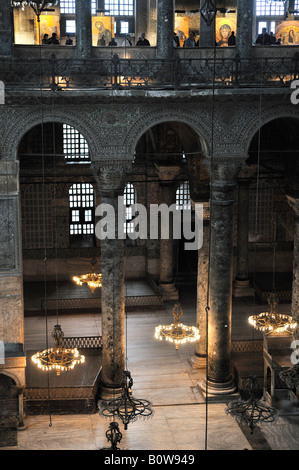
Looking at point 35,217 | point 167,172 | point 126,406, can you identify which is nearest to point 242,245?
point 167,172

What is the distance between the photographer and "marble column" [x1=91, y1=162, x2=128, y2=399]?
16.5 meters

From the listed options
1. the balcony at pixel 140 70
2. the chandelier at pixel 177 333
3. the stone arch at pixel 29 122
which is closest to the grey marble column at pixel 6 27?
the balcony at pixel 140 70

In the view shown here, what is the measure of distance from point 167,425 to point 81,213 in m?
10.3

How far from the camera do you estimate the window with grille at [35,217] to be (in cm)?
2487

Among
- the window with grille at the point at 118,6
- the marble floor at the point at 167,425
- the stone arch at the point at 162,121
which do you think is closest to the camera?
the marble floor at the point at 167,425

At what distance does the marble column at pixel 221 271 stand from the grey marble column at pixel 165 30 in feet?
8.10

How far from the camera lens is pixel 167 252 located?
23812 mm

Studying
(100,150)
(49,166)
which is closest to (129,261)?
(49,166)

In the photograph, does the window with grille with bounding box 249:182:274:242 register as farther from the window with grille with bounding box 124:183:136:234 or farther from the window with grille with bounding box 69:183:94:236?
the window with grille with bounding box 69:183:94:236

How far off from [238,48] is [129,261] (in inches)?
415

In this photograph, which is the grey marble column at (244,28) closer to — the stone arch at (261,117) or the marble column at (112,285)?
the stone arch at (261,117)

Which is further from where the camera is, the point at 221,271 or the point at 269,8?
the point at 269,8

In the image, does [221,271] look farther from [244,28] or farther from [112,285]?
[244,28]

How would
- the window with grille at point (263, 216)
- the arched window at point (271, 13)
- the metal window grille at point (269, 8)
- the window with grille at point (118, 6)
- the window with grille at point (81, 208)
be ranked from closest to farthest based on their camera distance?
the arched window at point (271, 13) < the metal window grille at point (269, 8) < the window with grille at point (118, 6) < the window with grille at point (81, 208) < the window with grille at point (263, 216)
